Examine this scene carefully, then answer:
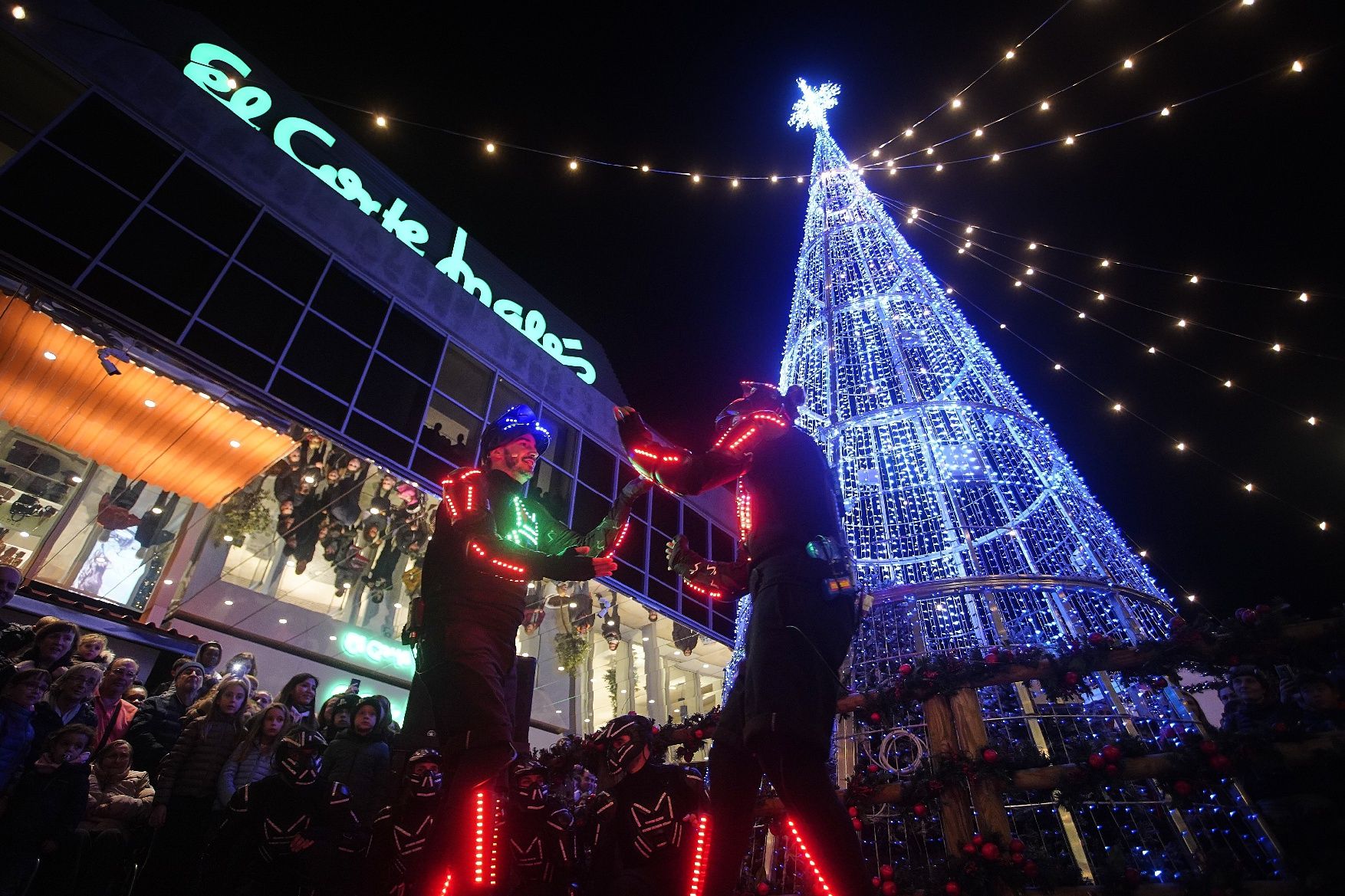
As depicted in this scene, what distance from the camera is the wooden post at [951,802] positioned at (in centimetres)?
343

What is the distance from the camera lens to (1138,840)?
434 cm

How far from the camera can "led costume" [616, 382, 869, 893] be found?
83.8 inches

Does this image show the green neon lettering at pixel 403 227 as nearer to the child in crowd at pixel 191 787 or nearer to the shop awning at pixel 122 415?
the shop awning at pixel 122 415

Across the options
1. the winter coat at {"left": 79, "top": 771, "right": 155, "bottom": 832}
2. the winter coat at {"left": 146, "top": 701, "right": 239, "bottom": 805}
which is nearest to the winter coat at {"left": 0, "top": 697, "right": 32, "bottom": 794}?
the winter coat at {"left": 79, "top": 771, "right": 155, "bottom": 832}

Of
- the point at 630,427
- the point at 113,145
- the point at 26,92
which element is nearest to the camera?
the point at 630,427

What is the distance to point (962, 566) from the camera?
6.88m

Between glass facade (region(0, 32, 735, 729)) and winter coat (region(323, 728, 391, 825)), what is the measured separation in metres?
3.33

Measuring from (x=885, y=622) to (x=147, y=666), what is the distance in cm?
991

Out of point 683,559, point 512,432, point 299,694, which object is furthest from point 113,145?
point 683,559

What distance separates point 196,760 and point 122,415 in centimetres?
653

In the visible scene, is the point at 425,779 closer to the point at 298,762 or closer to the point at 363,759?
the point at 298,762

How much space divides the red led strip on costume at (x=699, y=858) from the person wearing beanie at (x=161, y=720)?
16.6 feet

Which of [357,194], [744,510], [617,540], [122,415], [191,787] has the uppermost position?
[357,194]

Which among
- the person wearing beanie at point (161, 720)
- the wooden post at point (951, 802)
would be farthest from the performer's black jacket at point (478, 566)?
the person wearing beanie at point (161, 720)
